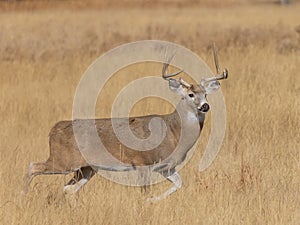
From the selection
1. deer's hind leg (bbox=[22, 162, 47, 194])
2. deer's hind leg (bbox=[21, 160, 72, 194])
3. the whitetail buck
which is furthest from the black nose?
deer's hind leg (bbox=[22, 162, 47, 194])

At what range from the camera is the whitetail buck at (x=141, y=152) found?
746 centimetres

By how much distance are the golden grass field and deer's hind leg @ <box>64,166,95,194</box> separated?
0.09 metres

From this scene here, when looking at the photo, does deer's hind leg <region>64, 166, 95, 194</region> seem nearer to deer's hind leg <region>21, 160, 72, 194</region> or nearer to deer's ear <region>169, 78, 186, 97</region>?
deer's hind leg <region>21, 160, 72, 194</region>

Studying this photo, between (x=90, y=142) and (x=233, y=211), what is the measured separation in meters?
1.58

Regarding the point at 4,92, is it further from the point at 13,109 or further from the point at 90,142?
the point at 90,142

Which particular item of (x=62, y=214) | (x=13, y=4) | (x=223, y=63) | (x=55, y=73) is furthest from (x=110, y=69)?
(x=13, y=4)

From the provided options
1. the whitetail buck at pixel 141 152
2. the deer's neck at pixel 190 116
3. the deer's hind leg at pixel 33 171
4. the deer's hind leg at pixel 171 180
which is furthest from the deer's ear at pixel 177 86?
the deer's hind leg at pixel 33 171

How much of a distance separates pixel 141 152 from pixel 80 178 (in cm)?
59

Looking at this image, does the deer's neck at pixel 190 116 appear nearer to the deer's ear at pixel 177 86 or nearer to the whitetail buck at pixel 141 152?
the whitetail buck at pixel 141 152

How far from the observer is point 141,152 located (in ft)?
25.0

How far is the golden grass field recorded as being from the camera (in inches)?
259

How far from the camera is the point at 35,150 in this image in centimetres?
902

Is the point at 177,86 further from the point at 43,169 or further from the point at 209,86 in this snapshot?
the point at 43,169

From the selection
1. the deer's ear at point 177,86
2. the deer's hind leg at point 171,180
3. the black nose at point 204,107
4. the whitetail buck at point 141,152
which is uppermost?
the deer's ear at point 177,86
